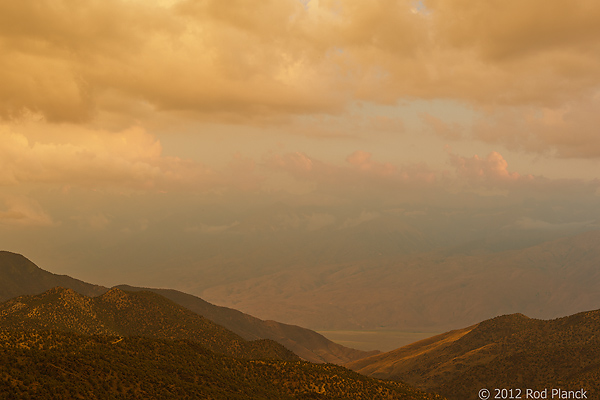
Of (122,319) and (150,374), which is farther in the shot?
(122,319)

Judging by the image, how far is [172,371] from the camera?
76.6 metres

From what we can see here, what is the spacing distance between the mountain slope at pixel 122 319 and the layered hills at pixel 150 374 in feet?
151

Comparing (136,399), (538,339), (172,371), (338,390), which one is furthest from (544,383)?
(136,399)

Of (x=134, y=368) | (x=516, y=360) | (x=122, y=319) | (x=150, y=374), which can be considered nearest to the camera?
(x=150, y=374)

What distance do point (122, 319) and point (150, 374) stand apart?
8546 centimetres

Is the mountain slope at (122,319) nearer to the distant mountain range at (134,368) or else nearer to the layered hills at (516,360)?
the distant mountain range at (134,368)

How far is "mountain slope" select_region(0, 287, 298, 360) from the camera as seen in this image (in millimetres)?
131625

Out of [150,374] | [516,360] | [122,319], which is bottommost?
[150,374]

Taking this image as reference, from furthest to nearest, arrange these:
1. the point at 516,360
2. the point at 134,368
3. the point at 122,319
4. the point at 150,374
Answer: the point at 122,319
the point at 516,360
the point at 134,368
the point at 150,374

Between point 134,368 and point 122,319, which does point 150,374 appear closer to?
point 134,368

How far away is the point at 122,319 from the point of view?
15025 centimetres

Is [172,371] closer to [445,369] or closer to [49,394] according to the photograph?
[49,394]

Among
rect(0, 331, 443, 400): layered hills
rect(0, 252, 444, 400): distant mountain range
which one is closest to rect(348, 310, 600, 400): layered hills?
rect(0, 252, 444, 400): distant mountain range

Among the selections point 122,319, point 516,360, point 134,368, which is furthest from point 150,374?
point 516,360
